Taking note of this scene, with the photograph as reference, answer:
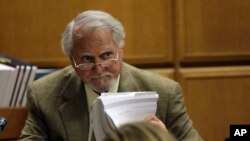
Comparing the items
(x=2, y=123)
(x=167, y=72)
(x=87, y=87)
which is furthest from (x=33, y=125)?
(x=167, y=72)

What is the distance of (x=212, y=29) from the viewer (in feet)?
9.32

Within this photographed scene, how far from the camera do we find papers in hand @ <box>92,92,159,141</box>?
70.4 inches

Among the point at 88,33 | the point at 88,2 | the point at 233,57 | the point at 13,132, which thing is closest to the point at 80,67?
the point at 88,33

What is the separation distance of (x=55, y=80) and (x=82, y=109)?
0.60 ft

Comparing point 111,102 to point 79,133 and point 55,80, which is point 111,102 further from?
point 55,80

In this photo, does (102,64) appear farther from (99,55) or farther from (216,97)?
(216,97)

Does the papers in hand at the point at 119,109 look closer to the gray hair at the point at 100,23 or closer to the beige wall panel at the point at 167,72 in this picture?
the gray hair at the point at 100,23

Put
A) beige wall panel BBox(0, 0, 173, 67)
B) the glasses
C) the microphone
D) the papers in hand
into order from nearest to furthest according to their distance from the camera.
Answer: the papers in hand
the glasses
the microphone
beige wall panel BBox(0, 0, 173, 67)

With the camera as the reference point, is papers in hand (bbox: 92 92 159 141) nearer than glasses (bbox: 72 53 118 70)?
Yes

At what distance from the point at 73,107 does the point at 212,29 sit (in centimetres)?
98

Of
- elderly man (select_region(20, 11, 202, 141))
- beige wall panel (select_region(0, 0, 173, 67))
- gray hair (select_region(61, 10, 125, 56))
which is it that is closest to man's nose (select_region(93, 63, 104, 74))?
elderly man (select_region(20, 11, 202, 141))

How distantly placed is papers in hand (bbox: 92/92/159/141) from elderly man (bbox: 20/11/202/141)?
213mm

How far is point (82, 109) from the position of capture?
2162 mm

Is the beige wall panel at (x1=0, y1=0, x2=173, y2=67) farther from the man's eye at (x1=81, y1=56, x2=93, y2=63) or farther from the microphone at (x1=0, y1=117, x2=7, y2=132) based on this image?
the man's eye at (x1=81, y1=56, x2=93, y2=63)
